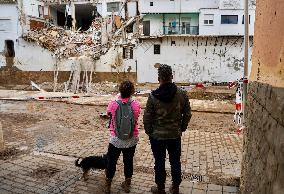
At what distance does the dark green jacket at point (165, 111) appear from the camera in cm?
480

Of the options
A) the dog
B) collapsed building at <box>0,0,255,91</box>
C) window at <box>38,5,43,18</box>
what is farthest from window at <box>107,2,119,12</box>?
the dog

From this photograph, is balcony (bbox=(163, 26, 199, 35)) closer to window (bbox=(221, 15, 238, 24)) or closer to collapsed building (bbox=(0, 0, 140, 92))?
window (bbox=(221, 15, 238, 24))

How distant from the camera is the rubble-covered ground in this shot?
19.0 feet

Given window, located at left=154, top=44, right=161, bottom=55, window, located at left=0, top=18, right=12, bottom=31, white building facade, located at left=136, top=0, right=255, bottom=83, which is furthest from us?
window, located at left=0, top=18, right=12, bottom=31

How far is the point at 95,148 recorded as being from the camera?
8.40m

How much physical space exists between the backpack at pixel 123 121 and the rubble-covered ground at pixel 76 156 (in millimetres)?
1106

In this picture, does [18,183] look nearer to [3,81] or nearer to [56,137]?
[56,137]

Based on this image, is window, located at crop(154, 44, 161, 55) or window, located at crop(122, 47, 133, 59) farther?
window, located at crop(154, 44, 161, 55)

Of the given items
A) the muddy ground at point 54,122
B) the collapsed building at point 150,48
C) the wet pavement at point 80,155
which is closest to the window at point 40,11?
the collapsed building at point 150,48

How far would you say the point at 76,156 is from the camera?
7.63 m

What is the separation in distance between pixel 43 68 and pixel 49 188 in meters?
35.0

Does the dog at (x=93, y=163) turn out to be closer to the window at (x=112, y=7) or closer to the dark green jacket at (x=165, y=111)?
the dark green jacket at (x=165, y=111)

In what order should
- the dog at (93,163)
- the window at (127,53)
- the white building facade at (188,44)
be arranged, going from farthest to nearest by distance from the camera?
the window at (127,53)
the white building facade at (188,44)
the dog at (93,163)

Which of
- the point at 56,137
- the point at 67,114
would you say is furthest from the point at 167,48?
the point at 56,137
